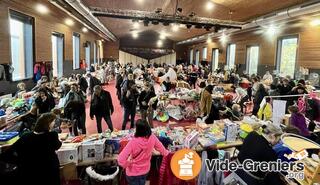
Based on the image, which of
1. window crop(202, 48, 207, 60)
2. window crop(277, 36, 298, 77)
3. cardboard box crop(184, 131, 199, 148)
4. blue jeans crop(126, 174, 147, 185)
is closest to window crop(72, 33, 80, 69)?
window crop(277, 36, 298, 77)

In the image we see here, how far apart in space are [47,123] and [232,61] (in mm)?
14593

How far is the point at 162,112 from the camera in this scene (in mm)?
7660

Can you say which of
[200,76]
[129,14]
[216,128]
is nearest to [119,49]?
[200,76]

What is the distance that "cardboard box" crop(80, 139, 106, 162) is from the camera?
10.6 ft

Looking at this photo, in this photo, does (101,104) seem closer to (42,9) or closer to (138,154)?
(138,154)

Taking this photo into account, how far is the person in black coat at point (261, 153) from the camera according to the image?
2492 millimetres

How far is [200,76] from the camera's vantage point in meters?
15.3

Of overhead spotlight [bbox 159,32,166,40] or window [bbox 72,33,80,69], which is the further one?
overhead spotlight [bbox 159,32,166,40]

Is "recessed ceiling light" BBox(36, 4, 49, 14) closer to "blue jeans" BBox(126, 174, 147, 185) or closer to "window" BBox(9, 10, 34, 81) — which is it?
"window" BBox(9, 10, 34, 81)

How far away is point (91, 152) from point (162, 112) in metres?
4.53

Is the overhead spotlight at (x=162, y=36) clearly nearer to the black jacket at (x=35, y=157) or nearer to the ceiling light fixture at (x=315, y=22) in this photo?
the ceiling light fixture at (x=315, y=22)

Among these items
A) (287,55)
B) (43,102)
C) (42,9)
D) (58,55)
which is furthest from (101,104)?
(287,55)

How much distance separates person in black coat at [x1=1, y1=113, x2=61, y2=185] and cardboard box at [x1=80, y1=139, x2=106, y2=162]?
575mm

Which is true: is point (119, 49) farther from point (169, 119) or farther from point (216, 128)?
point (216, 128)
